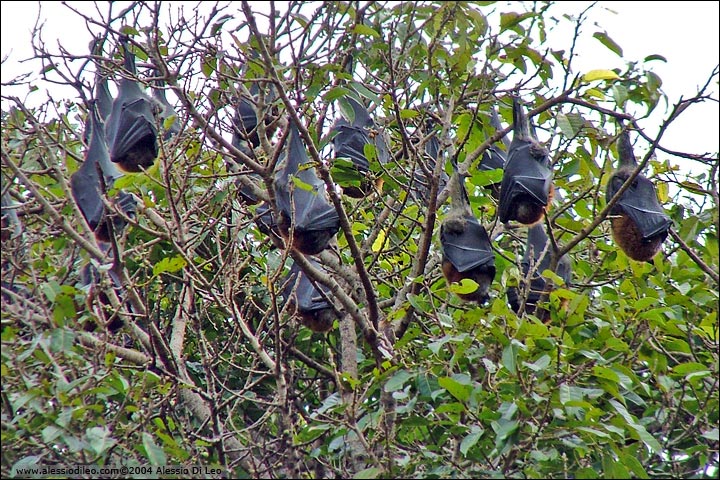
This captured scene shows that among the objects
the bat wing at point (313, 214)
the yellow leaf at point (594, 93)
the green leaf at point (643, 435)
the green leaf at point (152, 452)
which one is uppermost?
the yellow leaf at point (594, 93)

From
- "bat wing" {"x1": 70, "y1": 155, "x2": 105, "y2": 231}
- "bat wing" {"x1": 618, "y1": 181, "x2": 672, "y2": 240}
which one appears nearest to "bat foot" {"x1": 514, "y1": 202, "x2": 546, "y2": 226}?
"bat wing" {"x1": 618, "y1": 181, "x2": 672, "y2": 240}

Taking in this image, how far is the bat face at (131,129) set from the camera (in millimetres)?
5906

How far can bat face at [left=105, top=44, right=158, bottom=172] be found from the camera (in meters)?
5.91

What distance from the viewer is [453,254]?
5.37m

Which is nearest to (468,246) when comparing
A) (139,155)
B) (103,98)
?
(139,155)

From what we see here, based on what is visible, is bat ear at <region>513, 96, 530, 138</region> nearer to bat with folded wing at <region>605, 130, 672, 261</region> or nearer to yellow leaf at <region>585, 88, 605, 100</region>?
bat with folded wing at <region>605, 130, 672, 261</region>

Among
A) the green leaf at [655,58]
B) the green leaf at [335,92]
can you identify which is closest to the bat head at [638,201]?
the green leaf at [655,58]

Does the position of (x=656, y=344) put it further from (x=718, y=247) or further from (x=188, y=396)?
(x=188, y=396)

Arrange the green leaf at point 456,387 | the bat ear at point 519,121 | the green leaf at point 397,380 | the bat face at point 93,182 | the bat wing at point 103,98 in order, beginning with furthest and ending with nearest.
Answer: the bat wing at point 103,98, the bat face at point 93,182, the bat ear at point 519,121, the green leaf at point 397,380, the green leaf at point 456,387

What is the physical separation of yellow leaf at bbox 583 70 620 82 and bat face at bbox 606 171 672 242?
3.37ft

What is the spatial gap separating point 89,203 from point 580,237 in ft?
10.8

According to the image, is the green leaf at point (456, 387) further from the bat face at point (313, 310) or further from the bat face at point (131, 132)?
the bat face at point (131, 132)

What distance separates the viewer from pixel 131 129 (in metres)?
5.90

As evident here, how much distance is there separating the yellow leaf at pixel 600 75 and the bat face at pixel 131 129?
3.04 metres
